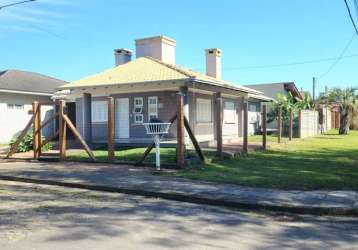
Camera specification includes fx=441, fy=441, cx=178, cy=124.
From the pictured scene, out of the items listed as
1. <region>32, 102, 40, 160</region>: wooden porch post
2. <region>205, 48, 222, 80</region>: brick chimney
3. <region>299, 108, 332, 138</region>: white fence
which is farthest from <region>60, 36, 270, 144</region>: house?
<region>299, 108, 332, 138</region>: white fence

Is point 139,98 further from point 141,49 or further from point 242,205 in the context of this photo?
point 242,205

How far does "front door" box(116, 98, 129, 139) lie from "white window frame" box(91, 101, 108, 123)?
817 mm

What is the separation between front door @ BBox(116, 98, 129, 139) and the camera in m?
21.3

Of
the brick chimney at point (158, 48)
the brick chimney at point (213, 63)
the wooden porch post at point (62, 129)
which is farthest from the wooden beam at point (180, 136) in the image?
the brick chimney at point (213, 63)

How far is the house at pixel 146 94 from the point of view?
765 inches

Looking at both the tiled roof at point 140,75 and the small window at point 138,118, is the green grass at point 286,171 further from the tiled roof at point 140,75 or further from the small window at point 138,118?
the small window at point 138,118

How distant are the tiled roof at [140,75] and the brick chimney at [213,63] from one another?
16.3 ft

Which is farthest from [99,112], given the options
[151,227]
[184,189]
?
[151,227]

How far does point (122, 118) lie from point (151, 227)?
1525cm

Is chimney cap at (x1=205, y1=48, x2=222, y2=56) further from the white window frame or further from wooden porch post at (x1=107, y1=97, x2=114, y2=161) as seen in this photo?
wooden porch post at (x1=107, y1=97, x2=114, y2=161)

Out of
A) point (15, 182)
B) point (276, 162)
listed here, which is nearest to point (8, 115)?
point (15, 182)

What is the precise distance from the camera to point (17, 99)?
2591 cm

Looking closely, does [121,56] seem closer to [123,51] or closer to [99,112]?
[123,51]

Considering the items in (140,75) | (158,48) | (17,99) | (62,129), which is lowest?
(62,129)
